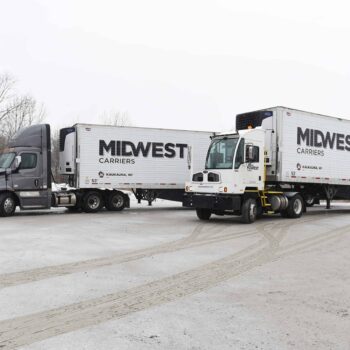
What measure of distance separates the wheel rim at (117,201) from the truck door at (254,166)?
6967mm

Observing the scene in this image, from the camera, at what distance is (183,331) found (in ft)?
15.9

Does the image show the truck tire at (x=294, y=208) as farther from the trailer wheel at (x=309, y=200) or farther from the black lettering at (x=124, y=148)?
the black lettering at (x=124, y=148)

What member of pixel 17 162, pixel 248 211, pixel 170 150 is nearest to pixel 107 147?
pixel 170 150

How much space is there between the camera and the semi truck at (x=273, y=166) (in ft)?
50.7

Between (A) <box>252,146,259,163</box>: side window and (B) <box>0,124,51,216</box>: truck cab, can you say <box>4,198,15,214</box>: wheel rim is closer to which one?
(B) <box>0,124,51,216</box>: truck cab

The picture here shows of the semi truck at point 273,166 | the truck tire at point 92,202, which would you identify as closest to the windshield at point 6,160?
the truck tire at point 92,202

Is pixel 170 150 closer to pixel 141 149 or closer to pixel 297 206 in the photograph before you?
pixel 141 149

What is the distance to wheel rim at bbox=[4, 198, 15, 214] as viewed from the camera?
1744 centimetres

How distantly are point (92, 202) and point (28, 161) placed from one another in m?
3.25

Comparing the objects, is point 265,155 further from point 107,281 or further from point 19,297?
point 19,297

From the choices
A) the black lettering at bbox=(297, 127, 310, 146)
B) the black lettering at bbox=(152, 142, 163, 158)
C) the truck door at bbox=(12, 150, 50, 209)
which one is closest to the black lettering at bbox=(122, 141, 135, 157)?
the black lettering at bbox=(152, 142, 163, 158)

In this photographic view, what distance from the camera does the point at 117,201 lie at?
20438mm

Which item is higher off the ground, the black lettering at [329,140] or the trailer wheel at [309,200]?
the black lettering at [329,140]

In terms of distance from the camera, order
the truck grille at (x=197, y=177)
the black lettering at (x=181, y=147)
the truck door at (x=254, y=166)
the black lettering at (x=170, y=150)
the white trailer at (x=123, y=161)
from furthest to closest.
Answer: the black lettering at (x=181, y=147) < the black lettering at (x=170, y=150) < the white trailer at (x=123, y=161) < the truck grille at (x=197, y=177) < the truck door at (x=254, y=166)
